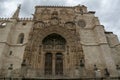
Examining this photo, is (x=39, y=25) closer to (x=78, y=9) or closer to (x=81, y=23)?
(x=81, y=23)

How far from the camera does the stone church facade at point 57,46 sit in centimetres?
1795

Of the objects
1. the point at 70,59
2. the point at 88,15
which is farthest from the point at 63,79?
the point at 88,15

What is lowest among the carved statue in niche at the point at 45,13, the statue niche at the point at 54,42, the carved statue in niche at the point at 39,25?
the statue niche at the point at 54,42

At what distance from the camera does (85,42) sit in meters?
20.9

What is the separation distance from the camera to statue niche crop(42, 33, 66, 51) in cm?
2044

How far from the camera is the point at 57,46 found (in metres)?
20.6

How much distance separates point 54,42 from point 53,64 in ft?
10.3

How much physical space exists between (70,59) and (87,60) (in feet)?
6.55

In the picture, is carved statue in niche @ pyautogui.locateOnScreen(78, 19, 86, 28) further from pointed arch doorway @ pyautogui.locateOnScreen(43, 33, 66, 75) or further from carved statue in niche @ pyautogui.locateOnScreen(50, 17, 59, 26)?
pointed arch doorway @ pyautogui.locateOnScreen(43, 33, 66, 75)

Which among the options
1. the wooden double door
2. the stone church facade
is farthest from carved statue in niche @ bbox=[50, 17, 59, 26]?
the wooden double door

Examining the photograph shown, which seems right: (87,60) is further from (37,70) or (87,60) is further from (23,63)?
(23,63)

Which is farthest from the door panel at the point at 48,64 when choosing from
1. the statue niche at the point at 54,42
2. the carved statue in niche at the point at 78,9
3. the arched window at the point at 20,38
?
the carved statue in niche at the point at 78,9

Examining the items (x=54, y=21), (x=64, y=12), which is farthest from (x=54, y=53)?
(x=64, y=12)

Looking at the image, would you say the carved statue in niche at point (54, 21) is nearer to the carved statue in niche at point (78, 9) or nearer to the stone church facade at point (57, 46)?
the stone church facade at point (57, 46)
